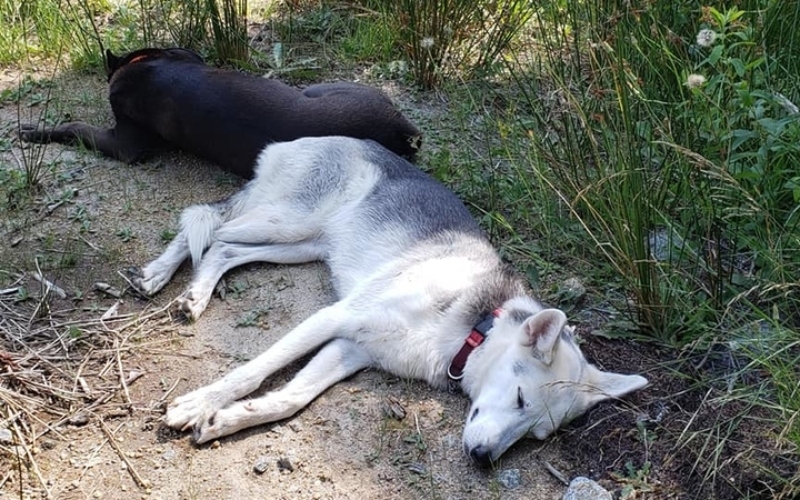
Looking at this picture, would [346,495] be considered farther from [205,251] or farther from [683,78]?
[683,78]

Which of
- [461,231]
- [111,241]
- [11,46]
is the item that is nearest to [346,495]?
[461,231]

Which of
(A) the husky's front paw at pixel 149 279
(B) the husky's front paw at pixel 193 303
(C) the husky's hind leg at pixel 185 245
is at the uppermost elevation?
(C) the husky's hind leg at pixel 185 245

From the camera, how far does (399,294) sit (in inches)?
155

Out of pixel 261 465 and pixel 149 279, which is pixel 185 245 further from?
pixel 261 465

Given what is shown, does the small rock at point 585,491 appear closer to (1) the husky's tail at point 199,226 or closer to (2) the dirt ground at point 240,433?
(2) the dirt ground at point 240,433

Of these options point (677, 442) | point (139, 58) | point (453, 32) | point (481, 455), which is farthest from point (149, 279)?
point (453, 32)

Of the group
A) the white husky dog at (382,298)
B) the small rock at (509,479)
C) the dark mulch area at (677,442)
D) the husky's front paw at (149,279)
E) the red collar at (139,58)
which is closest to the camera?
the dark mulch area at (677,442)

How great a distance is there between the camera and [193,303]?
161 inches

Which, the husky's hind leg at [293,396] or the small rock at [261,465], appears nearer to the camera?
the small rock at [261,465]

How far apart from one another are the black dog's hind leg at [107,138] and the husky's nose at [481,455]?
2920 mm

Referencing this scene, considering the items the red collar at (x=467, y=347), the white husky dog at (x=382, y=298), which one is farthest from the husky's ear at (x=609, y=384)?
the red collar at (x=467, y=347)

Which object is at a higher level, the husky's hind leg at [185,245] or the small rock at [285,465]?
the husky's hind leg at [185,245]

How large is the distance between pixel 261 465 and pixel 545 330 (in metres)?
1.22

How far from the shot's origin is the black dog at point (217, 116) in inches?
194
